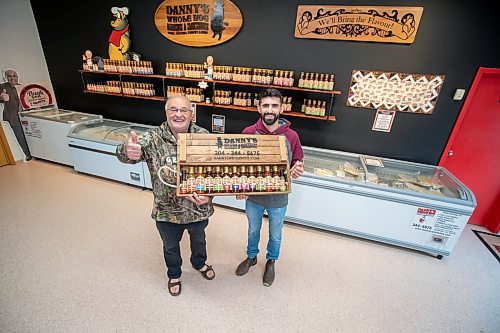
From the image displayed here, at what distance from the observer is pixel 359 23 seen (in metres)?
2.55

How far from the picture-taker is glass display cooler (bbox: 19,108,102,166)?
3.71m

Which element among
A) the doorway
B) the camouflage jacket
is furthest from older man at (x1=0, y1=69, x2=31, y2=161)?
the doorway

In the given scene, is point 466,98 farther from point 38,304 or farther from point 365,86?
point 38,304

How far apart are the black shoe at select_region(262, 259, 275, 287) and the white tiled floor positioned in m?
0.05

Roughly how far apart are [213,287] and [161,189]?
1.09 metres

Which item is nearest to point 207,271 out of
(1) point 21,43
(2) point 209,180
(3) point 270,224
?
(3) point 270,224

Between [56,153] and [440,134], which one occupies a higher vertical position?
[440,134]

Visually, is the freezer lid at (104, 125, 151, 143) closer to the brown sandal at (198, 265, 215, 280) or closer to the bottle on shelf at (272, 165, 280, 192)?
the brown sandal at (198, 265, 215, 280)

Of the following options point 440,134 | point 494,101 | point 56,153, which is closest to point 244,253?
point 440,134

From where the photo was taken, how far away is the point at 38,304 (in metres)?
1.81

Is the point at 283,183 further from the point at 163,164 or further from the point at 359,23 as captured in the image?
the point at 359,23

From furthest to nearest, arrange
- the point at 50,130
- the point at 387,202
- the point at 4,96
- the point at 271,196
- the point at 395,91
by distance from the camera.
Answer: the point at 50,130 → the point at 4,96 → the point at 395,91 → the point at 387,202 → the point at 271,196

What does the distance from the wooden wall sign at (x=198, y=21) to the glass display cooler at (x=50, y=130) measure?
2.01 m

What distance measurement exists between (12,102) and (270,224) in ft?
15.6
